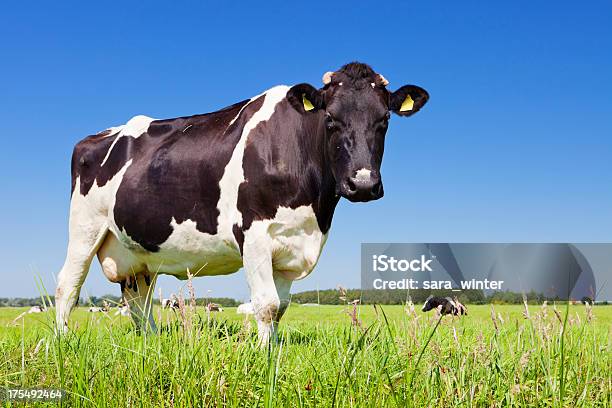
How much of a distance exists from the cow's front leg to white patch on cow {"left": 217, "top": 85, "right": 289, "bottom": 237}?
0.32 meters

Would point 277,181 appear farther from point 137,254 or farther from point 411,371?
point 411,371

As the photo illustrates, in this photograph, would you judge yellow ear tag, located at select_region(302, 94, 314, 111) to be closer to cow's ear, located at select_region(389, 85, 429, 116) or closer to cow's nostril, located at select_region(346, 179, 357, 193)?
cow's ear, located at select_region(389, 85, 429, 116)

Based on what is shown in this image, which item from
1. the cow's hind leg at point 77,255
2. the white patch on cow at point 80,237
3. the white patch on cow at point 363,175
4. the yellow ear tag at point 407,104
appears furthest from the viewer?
the cow's hind leg at point 77,255

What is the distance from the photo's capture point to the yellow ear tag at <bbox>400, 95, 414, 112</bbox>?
23.6 feet

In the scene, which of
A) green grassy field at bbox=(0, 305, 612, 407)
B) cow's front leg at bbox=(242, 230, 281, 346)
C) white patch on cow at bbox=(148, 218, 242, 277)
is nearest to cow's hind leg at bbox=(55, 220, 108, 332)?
white patch on cow at bbox=(148, 218, 242, 277)

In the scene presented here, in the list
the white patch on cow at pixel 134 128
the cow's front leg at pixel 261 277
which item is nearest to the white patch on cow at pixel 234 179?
the cow's front leg at pixel 261 277

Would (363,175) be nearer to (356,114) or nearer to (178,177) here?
(356,114)

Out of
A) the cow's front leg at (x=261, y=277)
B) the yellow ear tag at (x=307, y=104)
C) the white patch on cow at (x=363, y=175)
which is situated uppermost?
the yellow ear tag at (x=307, y=104)

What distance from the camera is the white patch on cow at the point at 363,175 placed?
6168mm

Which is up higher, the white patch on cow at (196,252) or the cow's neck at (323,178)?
the cow's neck at (323,178)

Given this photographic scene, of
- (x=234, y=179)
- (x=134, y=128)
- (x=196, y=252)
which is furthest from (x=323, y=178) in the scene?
(x=134, y=128)

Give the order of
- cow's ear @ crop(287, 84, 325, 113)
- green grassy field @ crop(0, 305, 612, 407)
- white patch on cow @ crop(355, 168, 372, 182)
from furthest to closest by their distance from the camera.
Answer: cow's ear @ crop(287, 84, 325, 113) < white patch on cow @ crop(355, 168, 372, 182) < green grassy field @ crop(0, 305, 612, 407)

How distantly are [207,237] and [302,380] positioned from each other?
3.46m

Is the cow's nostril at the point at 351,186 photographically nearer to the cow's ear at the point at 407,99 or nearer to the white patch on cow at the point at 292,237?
the white patch on cow at the point at 292,237
